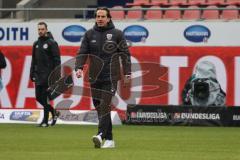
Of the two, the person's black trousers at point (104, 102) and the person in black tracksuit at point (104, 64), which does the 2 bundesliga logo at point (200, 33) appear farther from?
the person's black trousers at point (104, 102)

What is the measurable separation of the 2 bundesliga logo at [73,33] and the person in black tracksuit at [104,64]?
10158 mm

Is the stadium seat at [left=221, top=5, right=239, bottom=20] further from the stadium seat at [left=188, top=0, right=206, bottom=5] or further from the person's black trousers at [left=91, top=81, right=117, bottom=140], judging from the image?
the person's black trousers at [left=91, top=81, right=117, bottom=140]

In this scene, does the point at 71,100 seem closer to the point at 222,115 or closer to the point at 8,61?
the point at 8,61

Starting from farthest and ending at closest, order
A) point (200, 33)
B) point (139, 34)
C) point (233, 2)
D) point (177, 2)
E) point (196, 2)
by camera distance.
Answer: point (177, 2) → point (196, 2) → point (233, 2) → point (139, 34) → point (200, 33)

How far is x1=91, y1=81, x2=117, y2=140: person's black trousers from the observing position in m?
13.2

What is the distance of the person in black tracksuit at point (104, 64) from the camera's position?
1321 centimetres

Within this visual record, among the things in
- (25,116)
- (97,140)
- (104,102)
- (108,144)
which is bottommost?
(25,116)

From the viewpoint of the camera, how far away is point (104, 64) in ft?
43.7

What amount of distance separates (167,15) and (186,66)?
297 centimetres

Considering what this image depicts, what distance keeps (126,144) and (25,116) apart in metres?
8.20

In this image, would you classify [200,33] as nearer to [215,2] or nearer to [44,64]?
[215,2]

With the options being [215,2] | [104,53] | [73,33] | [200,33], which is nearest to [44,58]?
[73,33]

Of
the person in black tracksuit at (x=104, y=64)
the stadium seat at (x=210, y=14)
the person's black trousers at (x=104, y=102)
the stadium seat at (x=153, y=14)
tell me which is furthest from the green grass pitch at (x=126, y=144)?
the stadium seat at (x=153, y=14)

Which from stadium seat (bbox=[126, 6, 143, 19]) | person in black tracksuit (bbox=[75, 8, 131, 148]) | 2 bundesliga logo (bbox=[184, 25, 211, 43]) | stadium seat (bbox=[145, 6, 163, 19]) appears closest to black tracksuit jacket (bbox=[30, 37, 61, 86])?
2 bundesliga logo (bbox=[184, 25, 211, 43])
